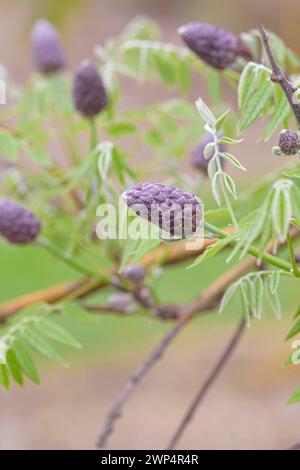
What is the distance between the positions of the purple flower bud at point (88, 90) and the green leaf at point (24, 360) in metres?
0.16

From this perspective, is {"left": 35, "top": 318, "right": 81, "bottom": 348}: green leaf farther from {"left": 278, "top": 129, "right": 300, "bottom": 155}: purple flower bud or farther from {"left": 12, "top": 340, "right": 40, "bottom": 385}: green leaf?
{"left": 278, "top": 129, "right": 300, "bottom": 155}: purple flower bud

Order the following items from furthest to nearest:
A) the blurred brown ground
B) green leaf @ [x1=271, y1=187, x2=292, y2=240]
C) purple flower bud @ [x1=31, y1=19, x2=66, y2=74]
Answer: the blurred brown ground, purple flower bud @ [x1=31, y1=19, x2=66, y2=74], green leaf @ [x1=271, y1=187, x2=292, y2=240]

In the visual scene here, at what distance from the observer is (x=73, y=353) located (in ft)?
5.21

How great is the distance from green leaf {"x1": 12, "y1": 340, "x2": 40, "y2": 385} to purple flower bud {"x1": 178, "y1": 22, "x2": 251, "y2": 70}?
19cm

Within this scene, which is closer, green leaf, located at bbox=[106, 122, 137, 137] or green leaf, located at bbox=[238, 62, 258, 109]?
green leaf, located at bbox=[238, 62, 258, 109]

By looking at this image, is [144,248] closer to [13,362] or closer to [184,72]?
[13,362]

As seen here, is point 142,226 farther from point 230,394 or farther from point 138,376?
point 230,394

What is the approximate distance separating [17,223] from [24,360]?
0.10 metres

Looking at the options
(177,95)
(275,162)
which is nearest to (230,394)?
(275,162)

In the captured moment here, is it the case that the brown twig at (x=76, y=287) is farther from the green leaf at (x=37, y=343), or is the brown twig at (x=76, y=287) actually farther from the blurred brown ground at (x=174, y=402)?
the blurred brown ground at (x=174, y=402)

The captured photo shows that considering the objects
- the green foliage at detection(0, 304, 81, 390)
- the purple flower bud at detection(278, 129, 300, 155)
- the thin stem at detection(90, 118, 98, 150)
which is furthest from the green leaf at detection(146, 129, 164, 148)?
the purple flower bud at detection(278, 129, 300, 155)

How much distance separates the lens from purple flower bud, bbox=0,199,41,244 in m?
0.49

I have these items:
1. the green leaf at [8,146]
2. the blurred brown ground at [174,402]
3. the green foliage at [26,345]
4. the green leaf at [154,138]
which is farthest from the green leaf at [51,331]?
the blurred brown ground at [174,402]

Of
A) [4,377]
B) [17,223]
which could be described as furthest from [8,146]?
[4,377]
